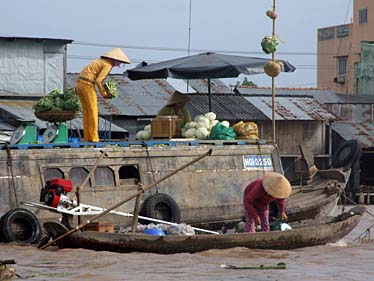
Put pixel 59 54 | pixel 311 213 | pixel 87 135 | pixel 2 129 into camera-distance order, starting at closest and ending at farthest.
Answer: pixel 87 135 → pixel 311 213 → pixel 2 129 → pixel 59 54

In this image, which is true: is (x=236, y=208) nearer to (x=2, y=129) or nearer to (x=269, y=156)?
(x=269, y=156)

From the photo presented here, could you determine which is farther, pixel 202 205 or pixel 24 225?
pixel 202 205

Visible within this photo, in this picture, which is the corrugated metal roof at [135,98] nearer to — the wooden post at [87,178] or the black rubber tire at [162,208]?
the black rubber tire at [162,208]

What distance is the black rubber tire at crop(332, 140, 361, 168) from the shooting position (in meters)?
20.8

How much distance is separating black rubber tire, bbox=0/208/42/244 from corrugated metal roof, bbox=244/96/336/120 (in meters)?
13.5

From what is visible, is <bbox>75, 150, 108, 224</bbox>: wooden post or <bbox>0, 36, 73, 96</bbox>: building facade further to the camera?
<bbox>0, 36, 73, 96</bbox>: building facade

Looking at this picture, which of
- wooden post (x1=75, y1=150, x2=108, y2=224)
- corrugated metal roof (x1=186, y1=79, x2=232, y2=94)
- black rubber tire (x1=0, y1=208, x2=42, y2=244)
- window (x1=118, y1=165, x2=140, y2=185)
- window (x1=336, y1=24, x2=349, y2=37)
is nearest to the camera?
wooden post (x1=75, y1=150, x2=108, y2=224)

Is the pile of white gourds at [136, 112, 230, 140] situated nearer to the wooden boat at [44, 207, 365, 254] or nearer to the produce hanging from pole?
the produce hanging from pole

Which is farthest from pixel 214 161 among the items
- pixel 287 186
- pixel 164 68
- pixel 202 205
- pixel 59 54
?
pixel 59 54

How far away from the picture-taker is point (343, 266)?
13531 millimetres

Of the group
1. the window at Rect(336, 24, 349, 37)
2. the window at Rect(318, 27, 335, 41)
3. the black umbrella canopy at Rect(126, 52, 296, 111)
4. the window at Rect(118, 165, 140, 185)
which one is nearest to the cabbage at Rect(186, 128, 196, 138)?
the black umbrella canopy at Rect(126, 52, 296, 111)

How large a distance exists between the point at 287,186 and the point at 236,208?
3185 mm

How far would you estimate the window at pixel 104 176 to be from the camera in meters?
15.4

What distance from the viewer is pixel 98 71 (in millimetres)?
15742
